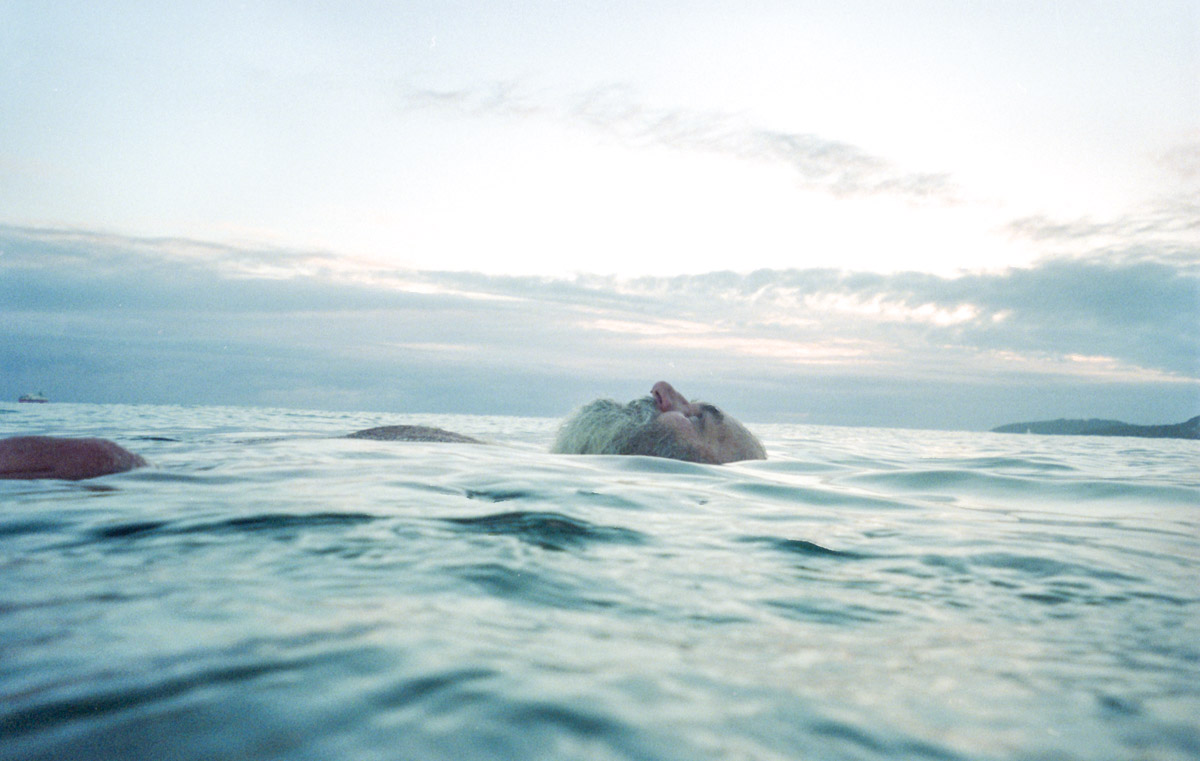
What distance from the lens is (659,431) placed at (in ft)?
22.4

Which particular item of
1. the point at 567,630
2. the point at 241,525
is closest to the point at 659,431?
the point at 241,525

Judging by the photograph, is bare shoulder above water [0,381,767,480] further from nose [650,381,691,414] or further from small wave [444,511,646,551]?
small wave [444,511,646,551]

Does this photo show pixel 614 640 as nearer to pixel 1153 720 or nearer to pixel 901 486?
pixel 1153 720

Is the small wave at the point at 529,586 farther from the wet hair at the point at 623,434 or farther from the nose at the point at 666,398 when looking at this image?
the nose at the point at 666,398

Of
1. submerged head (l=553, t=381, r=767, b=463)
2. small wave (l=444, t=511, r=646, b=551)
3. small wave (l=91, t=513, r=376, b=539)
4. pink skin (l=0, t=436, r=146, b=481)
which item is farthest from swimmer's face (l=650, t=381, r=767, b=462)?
pink skin (l=0, t=436, r=146, b=481)

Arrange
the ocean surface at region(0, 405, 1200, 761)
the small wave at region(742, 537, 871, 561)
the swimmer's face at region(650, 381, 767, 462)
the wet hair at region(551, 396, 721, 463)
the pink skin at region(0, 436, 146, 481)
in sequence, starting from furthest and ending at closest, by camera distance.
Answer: the swimmer's face at region(650, 381, 767, 462) < the wet hair at region(551, 396, 721, 463) < the pink skin at region(0, 436, 146, 481) < the small wave at region(742, 537, 871, 561) < the ocean surface at region(0, 405, 1200, 761)

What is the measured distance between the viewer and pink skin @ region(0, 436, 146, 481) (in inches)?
176

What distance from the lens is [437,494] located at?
4.07 m

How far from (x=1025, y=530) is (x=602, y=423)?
4.00 m

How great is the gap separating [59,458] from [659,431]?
4549 millimetres

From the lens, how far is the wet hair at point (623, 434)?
6.78 m

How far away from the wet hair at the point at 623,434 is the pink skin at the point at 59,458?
3691 mm

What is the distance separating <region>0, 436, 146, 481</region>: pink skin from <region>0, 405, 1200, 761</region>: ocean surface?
18.2 inches

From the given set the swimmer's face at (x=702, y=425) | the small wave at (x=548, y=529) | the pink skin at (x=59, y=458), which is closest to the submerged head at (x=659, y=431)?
the swimmer's face at (x=702, y=425)
